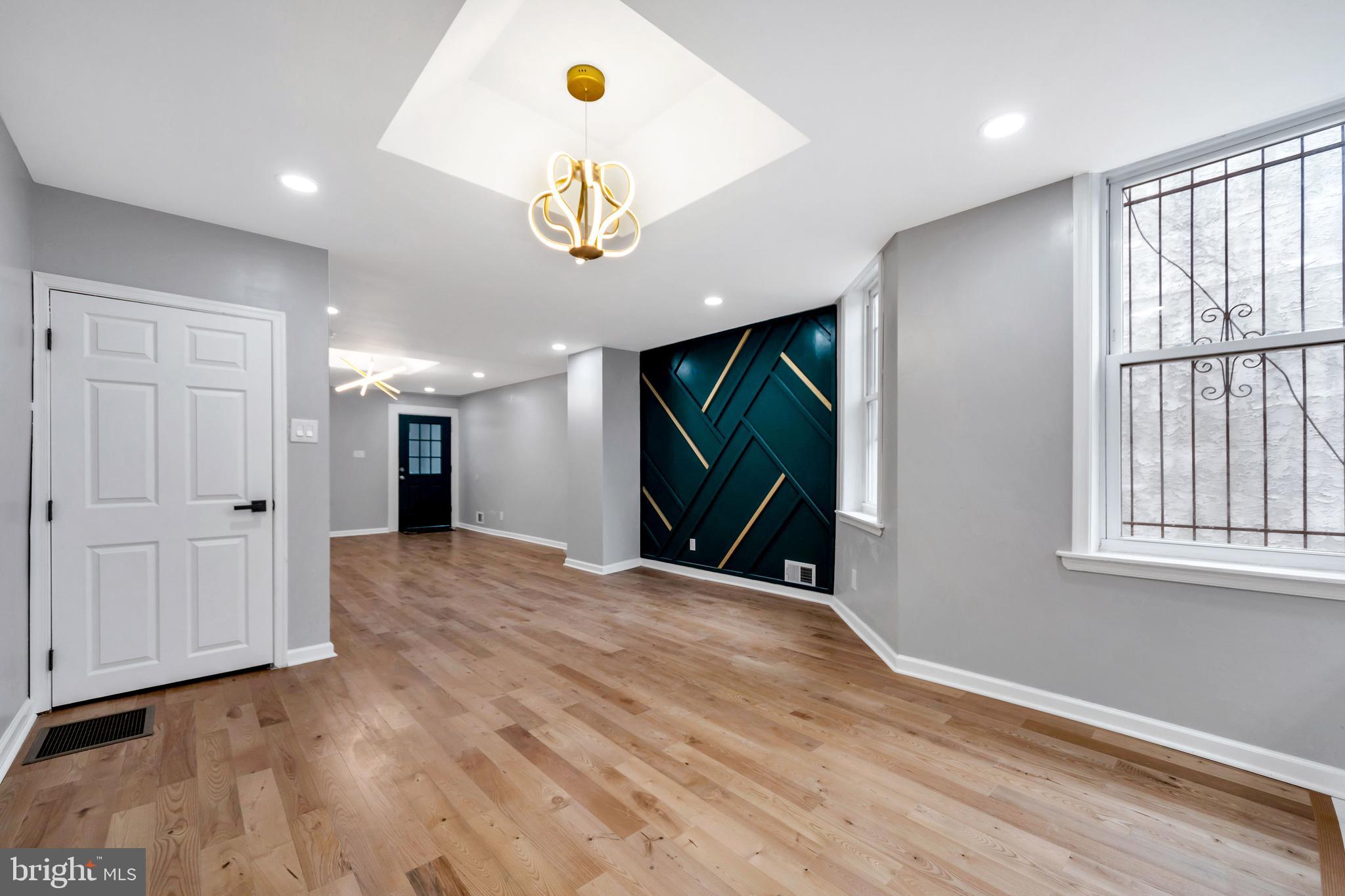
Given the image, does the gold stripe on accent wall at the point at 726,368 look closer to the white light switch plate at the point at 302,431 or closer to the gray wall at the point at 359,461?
the white light switch plate at the point at 302,431

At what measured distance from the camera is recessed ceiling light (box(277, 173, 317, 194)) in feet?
7.74

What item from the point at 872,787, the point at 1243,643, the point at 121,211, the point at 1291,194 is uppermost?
the point at 121,211

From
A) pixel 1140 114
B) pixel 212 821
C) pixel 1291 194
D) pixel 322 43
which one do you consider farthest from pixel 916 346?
pixel 212 821

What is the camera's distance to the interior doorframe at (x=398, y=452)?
28.8 feet

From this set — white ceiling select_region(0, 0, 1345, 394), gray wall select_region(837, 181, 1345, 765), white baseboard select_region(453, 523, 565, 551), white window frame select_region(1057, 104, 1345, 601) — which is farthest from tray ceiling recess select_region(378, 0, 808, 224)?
white baseboard select_region(453, 523, 565, 551)

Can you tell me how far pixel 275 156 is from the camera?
221 centimetres

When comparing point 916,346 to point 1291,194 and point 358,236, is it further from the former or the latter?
point 358,236

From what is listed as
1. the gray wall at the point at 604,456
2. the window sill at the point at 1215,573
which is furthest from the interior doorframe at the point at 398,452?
the window sill at the point at 1215,573

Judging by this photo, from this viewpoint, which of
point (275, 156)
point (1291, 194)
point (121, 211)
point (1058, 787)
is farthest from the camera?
point (121, 211)

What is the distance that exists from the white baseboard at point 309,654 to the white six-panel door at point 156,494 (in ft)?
0.33

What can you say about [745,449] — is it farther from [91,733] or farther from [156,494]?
[91,733]

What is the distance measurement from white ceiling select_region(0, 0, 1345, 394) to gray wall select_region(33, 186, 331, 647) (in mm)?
120

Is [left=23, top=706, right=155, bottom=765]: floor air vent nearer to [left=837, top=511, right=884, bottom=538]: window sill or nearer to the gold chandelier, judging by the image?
the gold chandelier

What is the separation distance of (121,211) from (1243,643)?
5.35 meters
